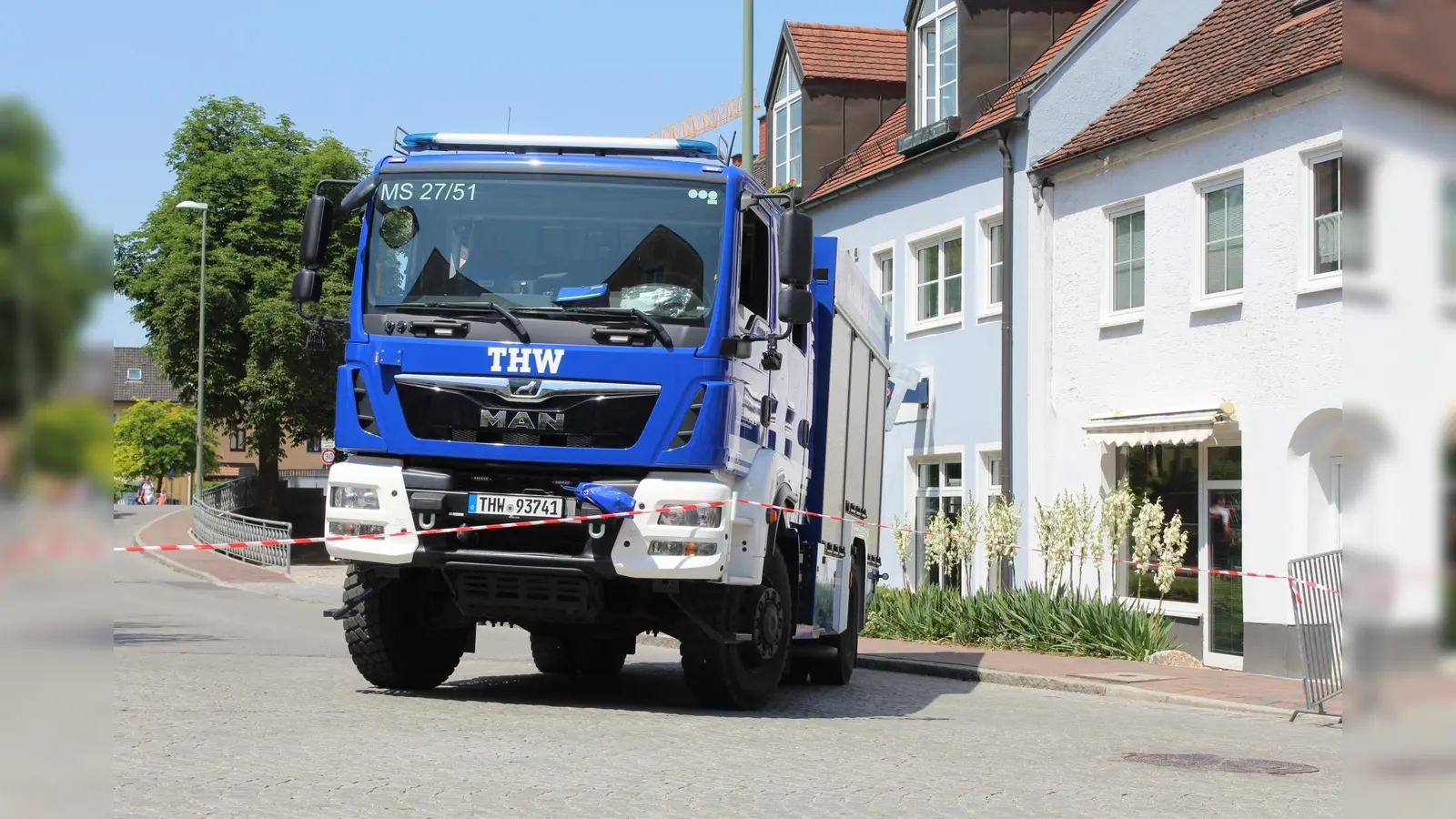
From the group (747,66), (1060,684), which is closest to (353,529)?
→ (1060,684)

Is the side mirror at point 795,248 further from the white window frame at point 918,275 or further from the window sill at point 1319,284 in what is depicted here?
the white window frame at point 918,275

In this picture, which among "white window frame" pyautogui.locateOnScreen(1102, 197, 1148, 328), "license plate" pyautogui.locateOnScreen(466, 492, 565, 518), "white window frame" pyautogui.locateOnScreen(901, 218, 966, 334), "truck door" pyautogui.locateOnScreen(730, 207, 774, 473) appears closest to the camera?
"license plate" pyautogui.locateOnScreen(466, 492, 565, 518)

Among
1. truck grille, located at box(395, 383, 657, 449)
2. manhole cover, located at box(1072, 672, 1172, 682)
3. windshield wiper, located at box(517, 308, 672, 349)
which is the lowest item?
manhole cover, located at box(1072, 672, 1172, 682)

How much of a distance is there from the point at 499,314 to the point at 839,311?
3.85 metres

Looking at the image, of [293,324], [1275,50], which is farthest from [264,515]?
[1275,50]

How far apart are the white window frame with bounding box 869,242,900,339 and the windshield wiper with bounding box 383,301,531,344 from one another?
52.9 feet

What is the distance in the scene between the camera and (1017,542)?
22141 mm

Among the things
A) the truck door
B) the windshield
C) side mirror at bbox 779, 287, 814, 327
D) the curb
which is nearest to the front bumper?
the truck door

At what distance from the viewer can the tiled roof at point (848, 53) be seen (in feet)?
95.6

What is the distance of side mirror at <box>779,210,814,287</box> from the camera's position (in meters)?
10.5

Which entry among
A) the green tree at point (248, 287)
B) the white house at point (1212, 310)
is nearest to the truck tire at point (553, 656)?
the white house at point (1212, 310)

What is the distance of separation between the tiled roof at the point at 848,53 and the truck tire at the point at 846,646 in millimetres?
15783

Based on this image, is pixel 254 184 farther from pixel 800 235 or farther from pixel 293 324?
pixel 800 235

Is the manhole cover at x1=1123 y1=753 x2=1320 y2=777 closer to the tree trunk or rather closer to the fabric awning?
the fabric awning
